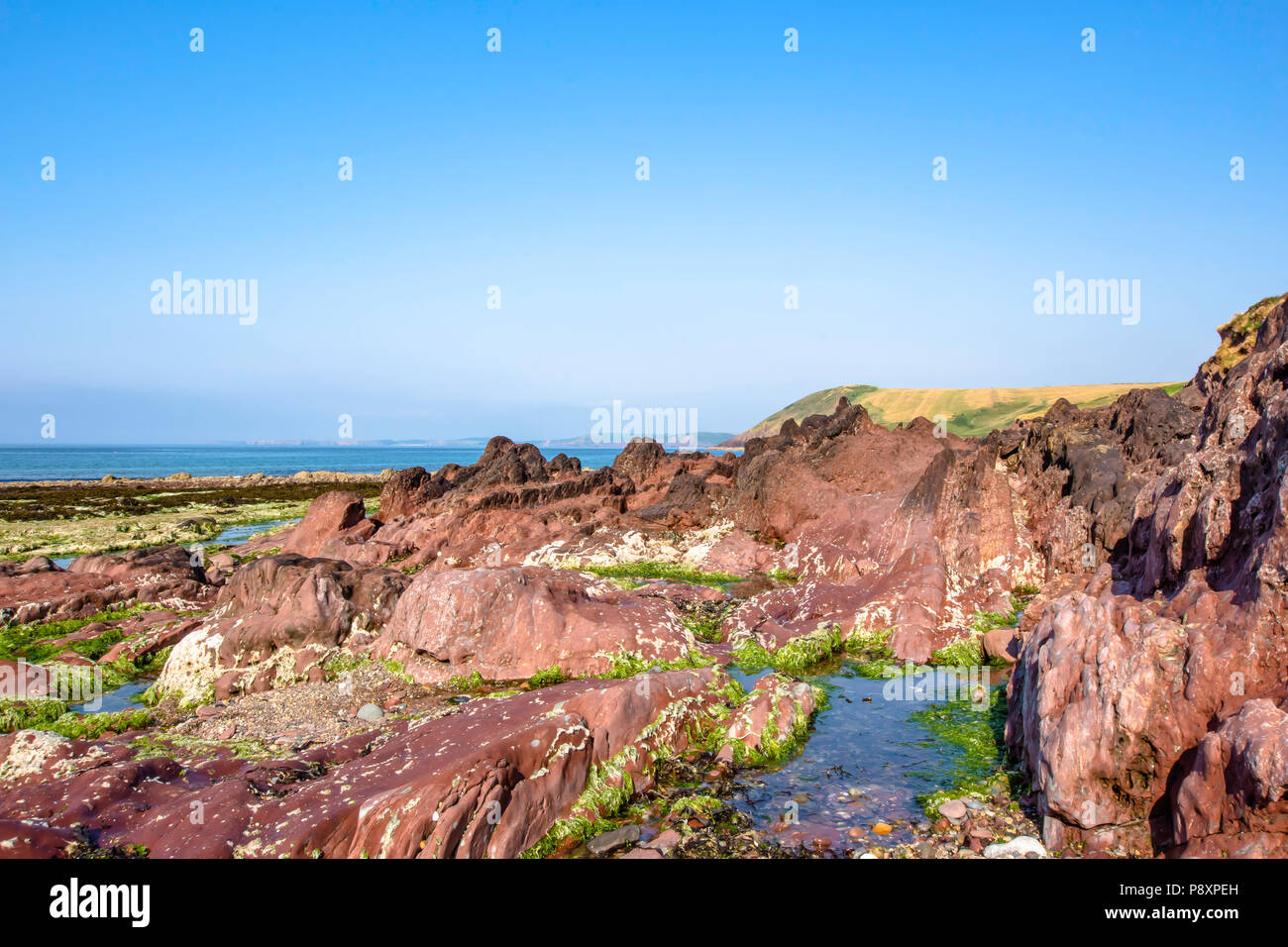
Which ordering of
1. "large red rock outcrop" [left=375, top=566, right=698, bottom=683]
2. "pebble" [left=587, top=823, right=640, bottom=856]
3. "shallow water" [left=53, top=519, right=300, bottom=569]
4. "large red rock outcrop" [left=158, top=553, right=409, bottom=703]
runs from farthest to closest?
"shallow water" [left=53, top=519, right=300, bottom=569]
"large red rock outcrop" [left=375, top=566, right=698, bottom=683]
"large red rock outcrop" [left=158, top=553, right=409, bottom=703]
"pebble" [left=587, top=823, right=640, bottom=856]

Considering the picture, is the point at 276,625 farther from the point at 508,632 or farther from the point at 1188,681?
the point at 1188,681

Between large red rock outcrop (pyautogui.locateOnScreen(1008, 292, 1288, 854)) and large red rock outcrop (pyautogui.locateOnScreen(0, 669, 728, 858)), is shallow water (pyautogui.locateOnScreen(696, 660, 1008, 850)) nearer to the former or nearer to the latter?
large red rock outcrop (pyautogui.locateOnScreen(1008, 292, 1288, 854))

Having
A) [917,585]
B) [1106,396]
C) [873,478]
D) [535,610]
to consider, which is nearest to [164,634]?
[535,610]

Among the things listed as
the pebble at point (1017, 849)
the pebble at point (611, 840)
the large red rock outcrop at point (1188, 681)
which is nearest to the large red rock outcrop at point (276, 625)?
the pebble at point (611, 840)

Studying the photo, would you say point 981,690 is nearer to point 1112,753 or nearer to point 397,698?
point 1112,753

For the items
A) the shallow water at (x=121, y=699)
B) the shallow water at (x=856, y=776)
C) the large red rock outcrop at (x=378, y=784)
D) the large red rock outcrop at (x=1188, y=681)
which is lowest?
the shallow water at (x=121, y=699)

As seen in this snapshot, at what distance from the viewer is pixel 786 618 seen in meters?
17.6

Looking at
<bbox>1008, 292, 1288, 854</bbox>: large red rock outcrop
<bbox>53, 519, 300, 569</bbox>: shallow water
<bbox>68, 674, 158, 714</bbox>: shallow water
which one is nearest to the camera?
<bbox>1008, 292, 1288, 854</bbox>: large red rock outcrop

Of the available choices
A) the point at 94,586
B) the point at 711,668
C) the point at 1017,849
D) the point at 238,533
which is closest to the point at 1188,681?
the point at 1017,849

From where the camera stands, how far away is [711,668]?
13.3 m

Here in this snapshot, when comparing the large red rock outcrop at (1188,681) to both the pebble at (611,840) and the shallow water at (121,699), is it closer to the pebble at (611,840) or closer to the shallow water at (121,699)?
the pebble at (611,840)

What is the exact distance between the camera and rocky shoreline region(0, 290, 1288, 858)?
7.54 m

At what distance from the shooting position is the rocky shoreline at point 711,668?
24.7 ft

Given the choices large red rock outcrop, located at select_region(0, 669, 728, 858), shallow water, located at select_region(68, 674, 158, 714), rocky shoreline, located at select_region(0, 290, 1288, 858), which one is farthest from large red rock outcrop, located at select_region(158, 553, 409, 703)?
large red rock outcrop, located at select_region(0, 669, 728, 858)
